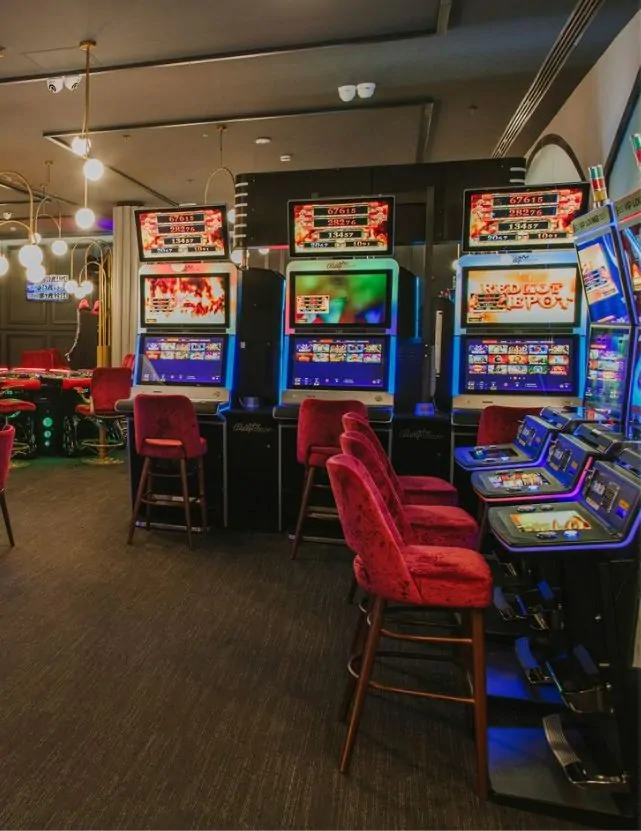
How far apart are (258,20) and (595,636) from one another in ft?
12.3

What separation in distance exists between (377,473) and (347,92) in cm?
360

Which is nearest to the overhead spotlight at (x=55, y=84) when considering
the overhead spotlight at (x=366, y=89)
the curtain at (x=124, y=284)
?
the overhead spotlight at (x=366, y=89)

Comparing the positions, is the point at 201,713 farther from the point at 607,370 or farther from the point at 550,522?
the point at 607,370

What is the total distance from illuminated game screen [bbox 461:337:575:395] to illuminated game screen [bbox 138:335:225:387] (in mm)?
1654

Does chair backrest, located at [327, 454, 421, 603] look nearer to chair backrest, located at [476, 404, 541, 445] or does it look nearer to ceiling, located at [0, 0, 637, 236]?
chair backrest, located at [476, 404, 541, 445]

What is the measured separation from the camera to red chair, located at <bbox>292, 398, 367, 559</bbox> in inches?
146

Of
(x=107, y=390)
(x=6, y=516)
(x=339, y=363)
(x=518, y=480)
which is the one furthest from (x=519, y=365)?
(x=107, y=390)

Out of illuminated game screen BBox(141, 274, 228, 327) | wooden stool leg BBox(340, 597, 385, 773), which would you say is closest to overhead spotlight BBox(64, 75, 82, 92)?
illuminated game screen BBox(141, 274, 228, 327)

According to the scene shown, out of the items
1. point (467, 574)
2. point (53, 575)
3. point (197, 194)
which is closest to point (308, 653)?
point (467, 574)

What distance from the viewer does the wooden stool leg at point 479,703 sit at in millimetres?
1811

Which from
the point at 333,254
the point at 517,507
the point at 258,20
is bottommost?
the point at 517,507

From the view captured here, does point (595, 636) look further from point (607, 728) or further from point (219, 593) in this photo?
point (219, 593)

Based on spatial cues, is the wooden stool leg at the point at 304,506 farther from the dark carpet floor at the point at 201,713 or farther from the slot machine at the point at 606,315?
the slot machine at the point at 606,315

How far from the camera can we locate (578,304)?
365 centimetres
